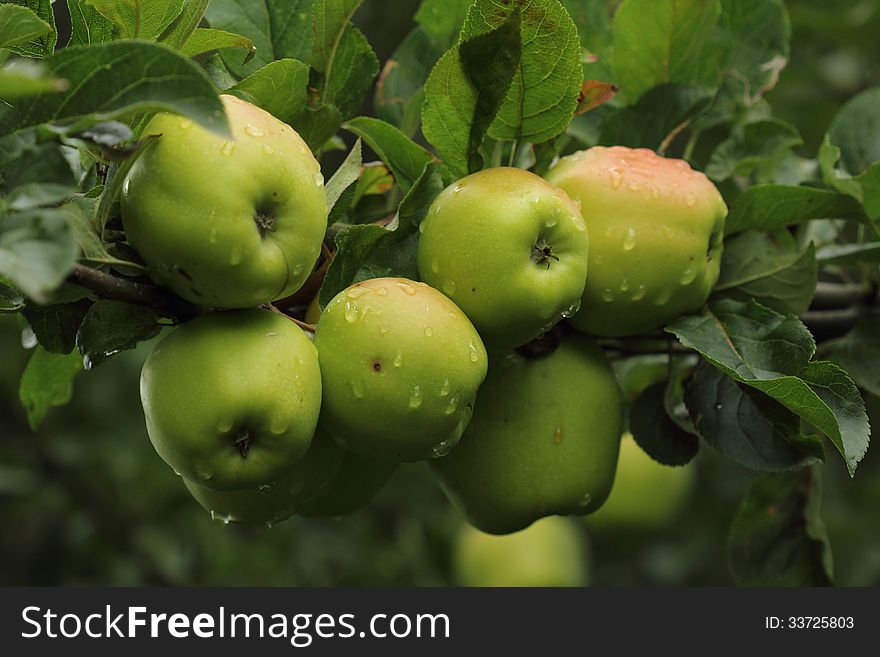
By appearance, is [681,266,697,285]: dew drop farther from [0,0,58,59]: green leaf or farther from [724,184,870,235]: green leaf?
[0,0,58,59]: green leaf

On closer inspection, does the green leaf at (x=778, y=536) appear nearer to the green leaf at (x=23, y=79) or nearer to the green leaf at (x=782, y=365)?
the green leaf at (x=782, y=365)

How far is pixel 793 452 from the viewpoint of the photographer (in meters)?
0.74

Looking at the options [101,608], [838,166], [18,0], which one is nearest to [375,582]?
[101,608]

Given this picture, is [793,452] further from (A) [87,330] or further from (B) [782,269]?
(A) [87,330]

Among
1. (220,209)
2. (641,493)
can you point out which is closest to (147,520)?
(641,493)

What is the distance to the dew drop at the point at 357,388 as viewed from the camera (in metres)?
0.59

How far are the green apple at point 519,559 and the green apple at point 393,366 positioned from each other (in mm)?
1315

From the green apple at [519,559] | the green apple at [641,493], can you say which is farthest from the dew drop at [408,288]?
the green apple at [519,559]

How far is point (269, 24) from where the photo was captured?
0.74 metres

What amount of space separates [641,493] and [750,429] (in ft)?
3.61

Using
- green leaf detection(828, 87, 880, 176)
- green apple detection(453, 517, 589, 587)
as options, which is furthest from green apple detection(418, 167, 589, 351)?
green apple detection(453, 517, 589, 587)

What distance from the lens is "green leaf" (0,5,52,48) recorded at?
1.83 feet

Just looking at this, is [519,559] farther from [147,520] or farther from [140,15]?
[140,15]

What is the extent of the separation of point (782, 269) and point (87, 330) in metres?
0.50
